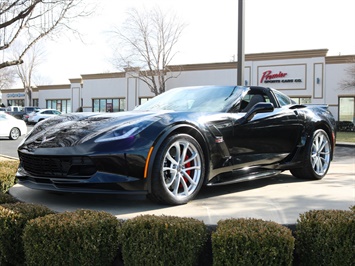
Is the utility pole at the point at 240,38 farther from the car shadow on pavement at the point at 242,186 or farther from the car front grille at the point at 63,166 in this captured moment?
the car front grille at the point at 63,166

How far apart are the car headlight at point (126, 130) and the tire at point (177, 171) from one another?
240mm

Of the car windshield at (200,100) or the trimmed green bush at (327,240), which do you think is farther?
the car windshield at (200,100)

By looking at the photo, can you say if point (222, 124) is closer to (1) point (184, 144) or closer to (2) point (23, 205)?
(1) point (184, 144)

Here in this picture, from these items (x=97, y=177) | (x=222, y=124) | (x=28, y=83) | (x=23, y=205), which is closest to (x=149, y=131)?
(x=97, y=177)

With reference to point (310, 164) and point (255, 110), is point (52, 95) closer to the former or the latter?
point (310, 164)

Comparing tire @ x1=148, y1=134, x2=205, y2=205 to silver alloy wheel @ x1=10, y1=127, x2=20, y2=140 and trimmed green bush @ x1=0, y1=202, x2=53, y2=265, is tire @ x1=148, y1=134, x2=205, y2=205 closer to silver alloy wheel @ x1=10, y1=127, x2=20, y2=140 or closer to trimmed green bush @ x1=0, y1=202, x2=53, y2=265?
trimmed green bush @ x1=0, y1=202, x2=53, y2=265

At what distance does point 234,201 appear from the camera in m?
3.98

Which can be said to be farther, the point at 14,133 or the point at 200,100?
the point at 14,133

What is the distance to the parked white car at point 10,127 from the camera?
56.5 feet

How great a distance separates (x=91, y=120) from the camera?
12.7ft

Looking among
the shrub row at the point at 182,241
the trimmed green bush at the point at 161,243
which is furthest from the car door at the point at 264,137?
the trimmed green bush at the point at 161,243

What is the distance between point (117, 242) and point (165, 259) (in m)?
0.43

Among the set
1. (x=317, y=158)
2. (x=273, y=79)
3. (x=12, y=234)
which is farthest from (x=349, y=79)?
(x=12, y=234)

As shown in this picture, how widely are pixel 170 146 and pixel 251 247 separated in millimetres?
1351
